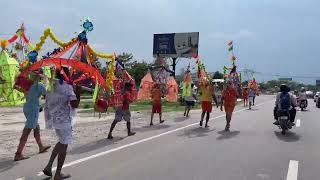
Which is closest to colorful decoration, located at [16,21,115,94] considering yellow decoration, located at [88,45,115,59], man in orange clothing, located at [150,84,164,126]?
yellow decoration, located at [88,45,115,59]

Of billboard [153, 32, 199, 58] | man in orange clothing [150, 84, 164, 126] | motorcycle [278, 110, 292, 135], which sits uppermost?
billboard [153, 32, 199, 58]

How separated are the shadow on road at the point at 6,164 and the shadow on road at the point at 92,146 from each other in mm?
1561

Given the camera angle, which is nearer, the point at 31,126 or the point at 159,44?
the point at 31,126

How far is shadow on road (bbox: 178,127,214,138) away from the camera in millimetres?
13669

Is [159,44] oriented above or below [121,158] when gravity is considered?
above

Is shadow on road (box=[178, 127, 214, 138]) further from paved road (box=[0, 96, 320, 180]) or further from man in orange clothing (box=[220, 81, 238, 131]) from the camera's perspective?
man in orange clothing (box=[220, 81, 238, 131])

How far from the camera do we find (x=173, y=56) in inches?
2010

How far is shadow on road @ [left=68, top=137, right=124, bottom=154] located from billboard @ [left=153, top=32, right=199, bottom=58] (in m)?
37.3

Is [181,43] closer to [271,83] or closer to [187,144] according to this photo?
[187,144]

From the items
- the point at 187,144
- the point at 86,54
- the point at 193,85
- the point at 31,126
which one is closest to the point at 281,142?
the point at 187,144

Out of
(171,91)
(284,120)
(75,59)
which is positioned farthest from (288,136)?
(75,59)

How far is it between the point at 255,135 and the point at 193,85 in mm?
8121

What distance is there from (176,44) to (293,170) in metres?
42.8

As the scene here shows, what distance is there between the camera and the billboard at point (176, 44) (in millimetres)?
50125
